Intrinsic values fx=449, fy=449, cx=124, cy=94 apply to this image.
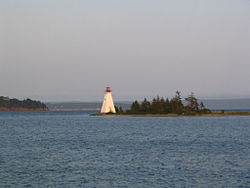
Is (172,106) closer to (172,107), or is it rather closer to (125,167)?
(172,107)

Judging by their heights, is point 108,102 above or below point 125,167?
above

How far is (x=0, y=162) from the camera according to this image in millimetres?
36938

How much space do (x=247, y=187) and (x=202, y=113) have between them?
128 m

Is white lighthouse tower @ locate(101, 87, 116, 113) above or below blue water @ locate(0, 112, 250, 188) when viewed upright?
above

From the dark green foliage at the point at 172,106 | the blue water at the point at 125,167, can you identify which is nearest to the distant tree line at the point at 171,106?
the dark green foliage at the point at 172,106

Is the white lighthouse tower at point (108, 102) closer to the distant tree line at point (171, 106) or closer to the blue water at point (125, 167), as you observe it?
the distant tree line at point (171, 106)

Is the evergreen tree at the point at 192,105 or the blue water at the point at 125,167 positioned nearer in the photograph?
the blue water at the point at 125,167

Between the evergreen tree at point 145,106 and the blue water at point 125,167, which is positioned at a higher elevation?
the evergreen tree at point 145,106

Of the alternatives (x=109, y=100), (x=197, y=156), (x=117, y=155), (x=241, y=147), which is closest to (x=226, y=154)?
(x=197, y=156)

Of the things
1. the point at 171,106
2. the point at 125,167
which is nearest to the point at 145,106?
the point at 171,106

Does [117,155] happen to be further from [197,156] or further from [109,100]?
[109,100]

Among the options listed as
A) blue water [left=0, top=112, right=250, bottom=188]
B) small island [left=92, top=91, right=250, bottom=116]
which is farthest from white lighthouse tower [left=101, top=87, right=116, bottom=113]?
blue water [left=0, top=112, right=250, bottom=188]

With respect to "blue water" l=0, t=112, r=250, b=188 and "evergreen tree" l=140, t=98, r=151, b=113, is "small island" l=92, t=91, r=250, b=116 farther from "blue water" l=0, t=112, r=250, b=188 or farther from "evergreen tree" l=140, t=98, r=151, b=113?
"blue water" l=0, t=112, r=250, b=188

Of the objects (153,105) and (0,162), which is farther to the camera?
(153,105)
